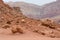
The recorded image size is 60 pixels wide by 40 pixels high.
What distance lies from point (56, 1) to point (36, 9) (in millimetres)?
9519

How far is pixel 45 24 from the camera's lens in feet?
32.4

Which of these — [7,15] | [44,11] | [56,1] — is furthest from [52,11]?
[7,15]

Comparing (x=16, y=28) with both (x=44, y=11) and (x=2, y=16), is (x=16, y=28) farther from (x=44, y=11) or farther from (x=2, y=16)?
(x=44, y=11)

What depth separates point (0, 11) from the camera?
10594mm

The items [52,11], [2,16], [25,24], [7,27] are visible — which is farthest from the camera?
[52,11]

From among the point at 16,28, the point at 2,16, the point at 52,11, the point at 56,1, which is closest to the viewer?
the point at 16,28

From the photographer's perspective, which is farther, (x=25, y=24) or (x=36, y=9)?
(x=36, y=9)

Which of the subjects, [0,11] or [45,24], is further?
[0,11]

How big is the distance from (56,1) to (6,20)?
59525mm

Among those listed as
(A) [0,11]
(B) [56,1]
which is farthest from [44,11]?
(A) [0,11]

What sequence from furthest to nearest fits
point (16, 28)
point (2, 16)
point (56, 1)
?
point (56, 1)
point (2, 16)
point (16, 28)

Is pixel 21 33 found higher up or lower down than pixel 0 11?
lower down

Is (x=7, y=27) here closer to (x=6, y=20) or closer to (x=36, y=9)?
(x=6, y=20)

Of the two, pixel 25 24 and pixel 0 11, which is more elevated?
pixel 0 11
